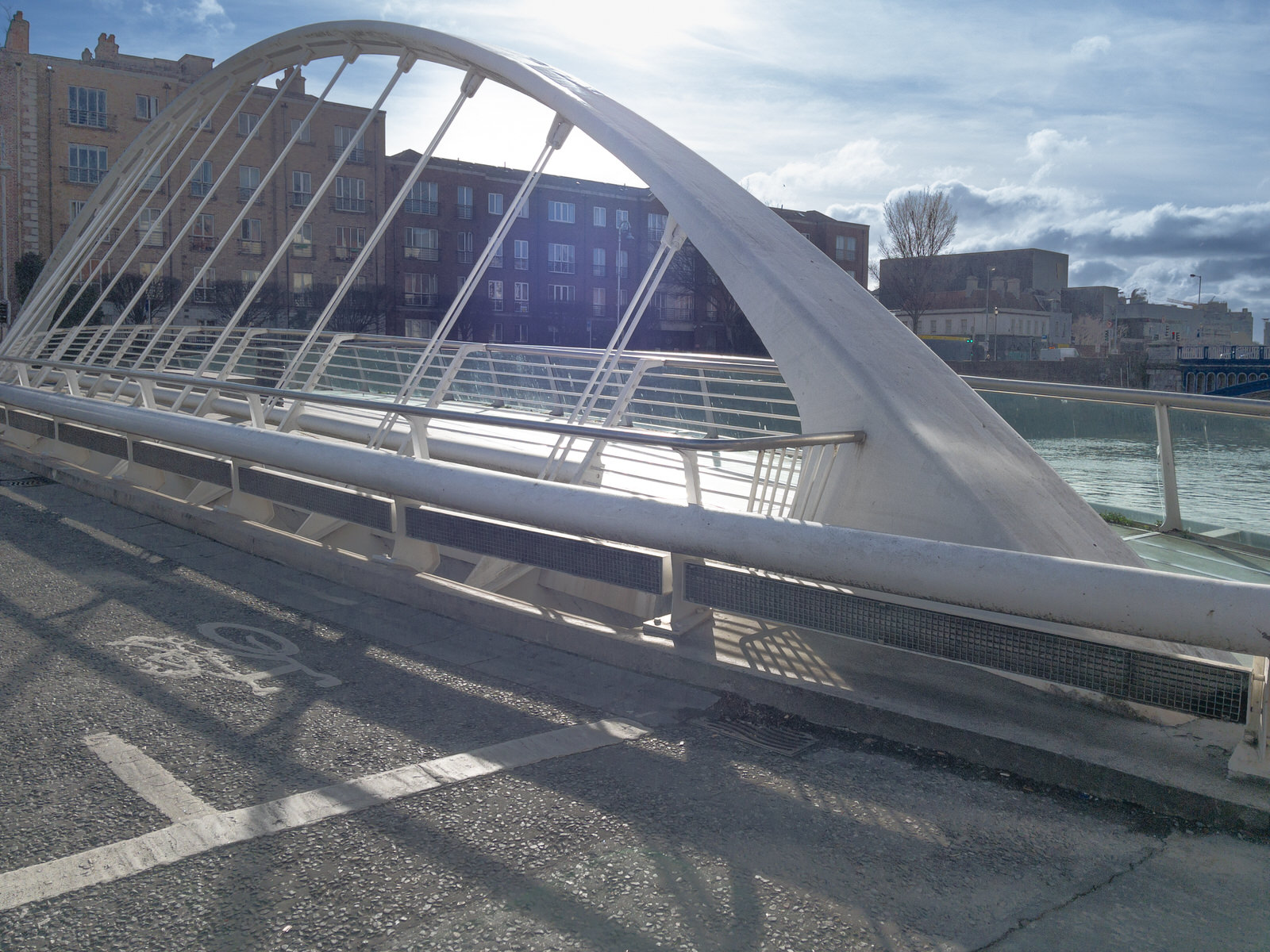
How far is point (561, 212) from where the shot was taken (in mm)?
58500

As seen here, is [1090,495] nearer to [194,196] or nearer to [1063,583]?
[1063,583]

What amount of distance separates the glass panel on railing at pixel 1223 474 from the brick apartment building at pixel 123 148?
35.9m

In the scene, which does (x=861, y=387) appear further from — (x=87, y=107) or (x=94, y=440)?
(x=87, y=107)

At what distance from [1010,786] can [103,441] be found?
8.79 metres

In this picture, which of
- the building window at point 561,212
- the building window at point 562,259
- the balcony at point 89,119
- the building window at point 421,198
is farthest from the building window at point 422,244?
the balcony at point 89,119

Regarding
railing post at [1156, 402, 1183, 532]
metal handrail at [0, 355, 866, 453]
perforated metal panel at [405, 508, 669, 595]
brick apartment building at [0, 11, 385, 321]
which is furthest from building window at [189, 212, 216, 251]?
railing post at [1156, 402, 1183, 532]

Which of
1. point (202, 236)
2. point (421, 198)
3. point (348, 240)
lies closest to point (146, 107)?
point (202, 236)

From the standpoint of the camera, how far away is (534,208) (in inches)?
2099

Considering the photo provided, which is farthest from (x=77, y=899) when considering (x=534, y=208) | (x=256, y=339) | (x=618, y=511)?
(x=534, y=208)

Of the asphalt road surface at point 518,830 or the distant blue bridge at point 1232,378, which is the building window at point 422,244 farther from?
the asphalt road surface at point 518,830

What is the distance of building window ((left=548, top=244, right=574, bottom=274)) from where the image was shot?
59.6 metres

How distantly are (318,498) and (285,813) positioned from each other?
359 centimetres

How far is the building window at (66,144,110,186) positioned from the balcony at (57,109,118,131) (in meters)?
0.96

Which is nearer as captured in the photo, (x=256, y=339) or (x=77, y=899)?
(x=77, y=899)
